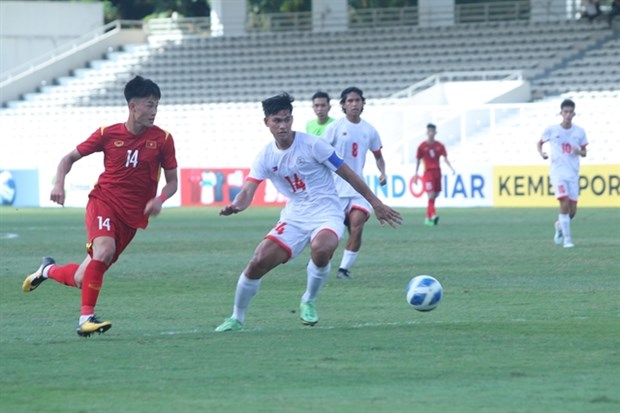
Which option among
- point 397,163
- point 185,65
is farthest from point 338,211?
point 185,65

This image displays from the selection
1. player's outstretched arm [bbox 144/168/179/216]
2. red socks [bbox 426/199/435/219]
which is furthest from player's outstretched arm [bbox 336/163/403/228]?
red socks [bbox 426/199/435/219]

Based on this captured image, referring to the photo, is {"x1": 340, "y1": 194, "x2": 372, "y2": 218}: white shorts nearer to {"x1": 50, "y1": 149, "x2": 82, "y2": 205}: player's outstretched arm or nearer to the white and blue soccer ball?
{"x1": 50, "y1": 149, "x2": 82, "y2": 205}: player's outstretched arm

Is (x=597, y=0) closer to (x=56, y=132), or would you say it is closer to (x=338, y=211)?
(x=56, y=132)

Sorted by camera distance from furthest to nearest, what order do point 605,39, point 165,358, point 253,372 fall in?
point 605,39, point 165,358, point 253,372

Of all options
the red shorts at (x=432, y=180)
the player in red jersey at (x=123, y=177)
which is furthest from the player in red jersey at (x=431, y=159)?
the player in red jersey at (x=123, y=177)

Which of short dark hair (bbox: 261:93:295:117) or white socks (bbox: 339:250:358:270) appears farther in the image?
white socks (bbox: 339:250:358:270)

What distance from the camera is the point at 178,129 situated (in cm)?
4375

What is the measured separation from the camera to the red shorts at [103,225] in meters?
11.0

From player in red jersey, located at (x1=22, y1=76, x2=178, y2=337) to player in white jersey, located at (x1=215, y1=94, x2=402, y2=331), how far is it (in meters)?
0.73

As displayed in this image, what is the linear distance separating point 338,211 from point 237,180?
1026 inches

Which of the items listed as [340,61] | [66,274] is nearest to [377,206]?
[66,274]

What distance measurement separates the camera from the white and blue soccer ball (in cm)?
4122

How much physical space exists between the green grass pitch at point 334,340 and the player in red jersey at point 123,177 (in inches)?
26.5

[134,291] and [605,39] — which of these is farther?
[605,39]
